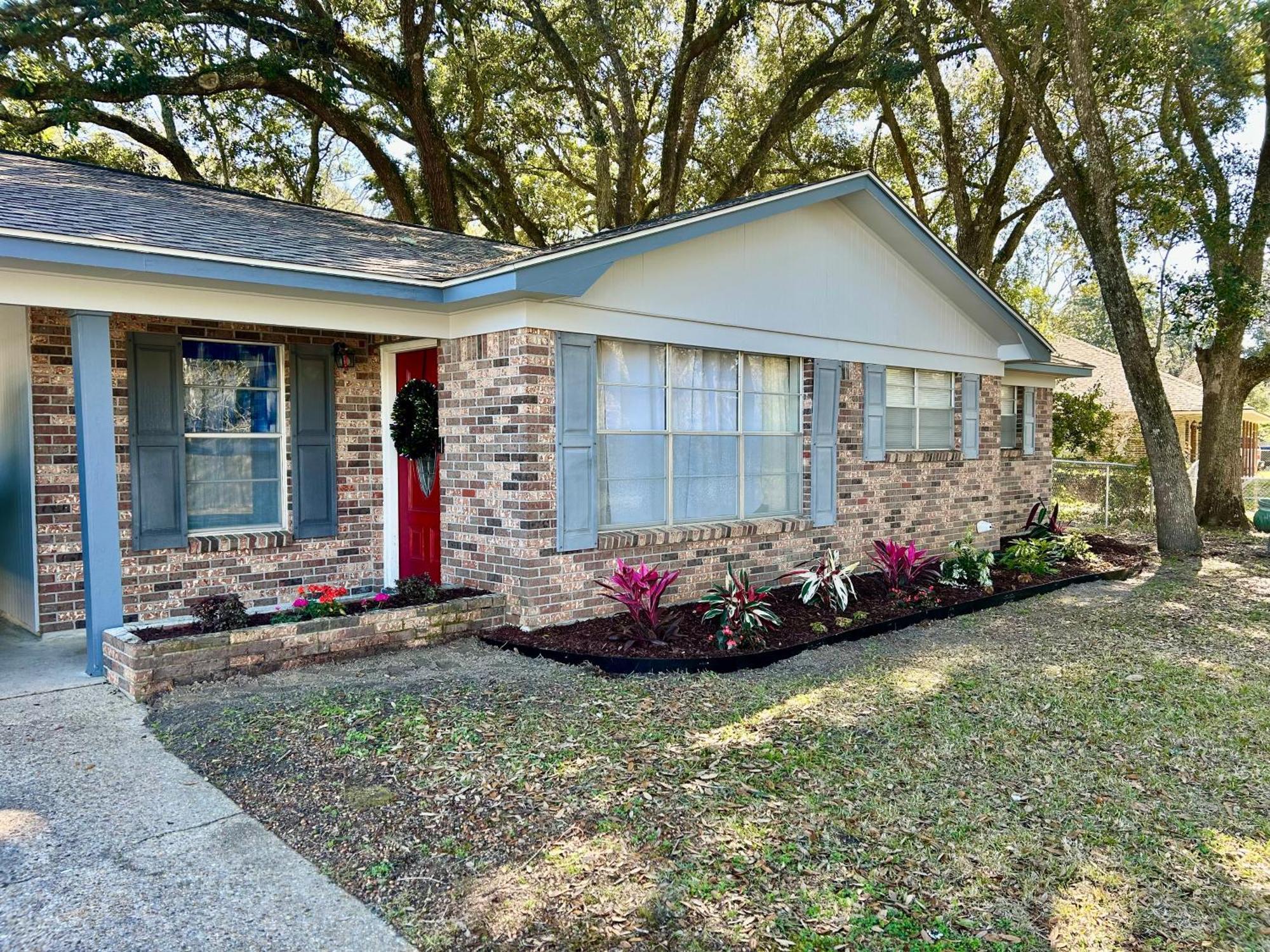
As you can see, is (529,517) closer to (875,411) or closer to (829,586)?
(829,586)

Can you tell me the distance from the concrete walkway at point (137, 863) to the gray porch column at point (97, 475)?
0.93 m

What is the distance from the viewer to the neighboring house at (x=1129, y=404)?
77.3 feet

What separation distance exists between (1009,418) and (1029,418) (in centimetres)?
42

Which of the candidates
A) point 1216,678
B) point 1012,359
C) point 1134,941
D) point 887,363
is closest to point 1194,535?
point 1012,359

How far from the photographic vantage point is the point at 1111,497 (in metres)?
17.3

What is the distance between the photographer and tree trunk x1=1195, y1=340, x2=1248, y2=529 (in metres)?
15.0

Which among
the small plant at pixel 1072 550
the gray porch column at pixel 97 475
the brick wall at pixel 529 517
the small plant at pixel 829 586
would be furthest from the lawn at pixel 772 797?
the small plant at pixel 1072 550

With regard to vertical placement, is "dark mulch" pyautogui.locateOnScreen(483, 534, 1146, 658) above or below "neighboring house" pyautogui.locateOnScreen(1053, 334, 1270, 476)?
below

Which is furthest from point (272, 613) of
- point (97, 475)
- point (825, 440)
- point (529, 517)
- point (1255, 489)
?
point (1255, 489)

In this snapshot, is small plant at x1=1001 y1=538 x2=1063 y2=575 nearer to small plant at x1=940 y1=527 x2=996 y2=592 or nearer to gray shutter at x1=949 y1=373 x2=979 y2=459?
small plant at x1=940 y1=527 x2=996 y2=592

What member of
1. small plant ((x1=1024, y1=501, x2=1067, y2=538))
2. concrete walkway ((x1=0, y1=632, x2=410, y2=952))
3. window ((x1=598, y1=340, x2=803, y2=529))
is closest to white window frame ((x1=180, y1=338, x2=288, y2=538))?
concrete walkway ((x1=0, y1=632, x2=410, y2=952))

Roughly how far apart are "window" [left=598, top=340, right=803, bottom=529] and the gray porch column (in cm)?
348

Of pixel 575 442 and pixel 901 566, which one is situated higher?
pixel 575 442

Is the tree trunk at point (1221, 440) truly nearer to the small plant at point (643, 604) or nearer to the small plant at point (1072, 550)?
the small plant at point (1072, 550)
